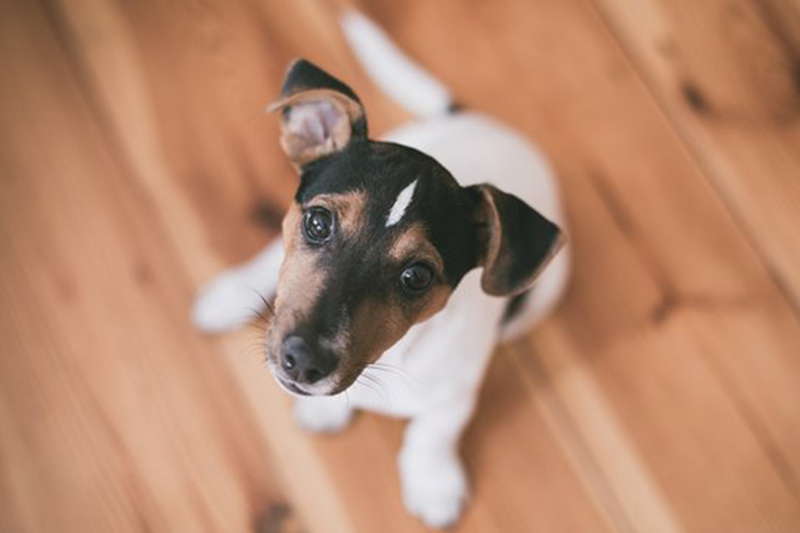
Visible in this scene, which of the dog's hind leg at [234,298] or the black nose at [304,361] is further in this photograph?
the dog's hind leg at [234,298]

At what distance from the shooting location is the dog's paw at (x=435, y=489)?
2.43 meters

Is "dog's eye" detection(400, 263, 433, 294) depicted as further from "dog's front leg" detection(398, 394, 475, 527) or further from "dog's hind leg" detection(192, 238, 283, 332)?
"dog's hind leg" detection(192, 238, 283, 332)

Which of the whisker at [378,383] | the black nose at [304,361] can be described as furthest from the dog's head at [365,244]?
the whisker at [378,383]

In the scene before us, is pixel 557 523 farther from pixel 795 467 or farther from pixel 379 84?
pixel 379 84

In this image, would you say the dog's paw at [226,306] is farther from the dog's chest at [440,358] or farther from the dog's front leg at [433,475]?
the dog's front leg at [433,475]

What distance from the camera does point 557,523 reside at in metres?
2.52

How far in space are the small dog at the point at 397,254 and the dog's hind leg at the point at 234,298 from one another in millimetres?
512

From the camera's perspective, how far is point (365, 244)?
5.54ft

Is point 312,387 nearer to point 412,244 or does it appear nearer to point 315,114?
point 412,244

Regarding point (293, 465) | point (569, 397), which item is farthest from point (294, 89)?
point (569, 397)

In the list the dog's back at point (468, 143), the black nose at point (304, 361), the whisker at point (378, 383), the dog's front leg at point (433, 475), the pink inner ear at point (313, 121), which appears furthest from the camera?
the dog's front leg at point (433, 475)

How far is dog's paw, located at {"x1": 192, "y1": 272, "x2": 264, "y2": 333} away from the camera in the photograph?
2.54 metres

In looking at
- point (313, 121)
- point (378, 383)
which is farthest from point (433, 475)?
point (313, 121)

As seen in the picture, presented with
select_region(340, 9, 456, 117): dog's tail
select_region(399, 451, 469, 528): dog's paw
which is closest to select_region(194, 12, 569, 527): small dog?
select_region(399, 451, 469, 528): dog's paw
